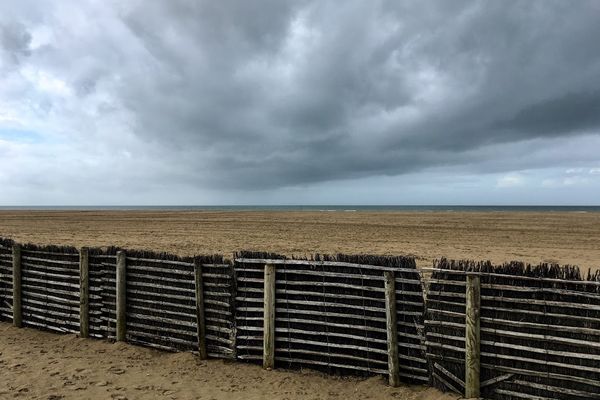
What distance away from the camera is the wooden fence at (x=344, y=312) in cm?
481

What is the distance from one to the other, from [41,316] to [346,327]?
606cm

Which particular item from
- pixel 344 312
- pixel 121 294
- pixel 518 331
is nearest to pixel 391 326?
pixel 344 312

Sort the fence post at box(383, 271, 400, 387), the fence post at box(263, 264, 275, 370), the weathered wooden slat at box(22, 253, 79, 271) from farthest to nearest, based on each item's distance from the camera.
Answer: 1. the weathered wooden slat at box(22, 253, 79, 271)
2. the fence post at box(263, 264, 275, 370)
3. the fence post at box(383, 271, 400, 387)

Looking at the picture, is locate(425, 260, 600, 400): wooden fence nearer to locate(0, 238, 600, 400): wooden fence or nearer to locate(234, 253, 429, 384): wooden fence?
locate(0, 238, 600, 400): wooden fence

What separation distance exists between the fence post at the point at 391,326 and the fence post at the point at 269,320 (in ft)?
5.34

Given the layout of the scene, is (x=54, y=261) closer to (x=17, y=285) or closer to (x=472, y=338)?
(x=17, y=285)

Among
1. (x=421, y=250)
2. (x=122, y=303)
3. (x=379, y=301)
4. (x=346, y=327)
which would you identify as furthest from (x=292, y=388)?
(x=421, y=250)

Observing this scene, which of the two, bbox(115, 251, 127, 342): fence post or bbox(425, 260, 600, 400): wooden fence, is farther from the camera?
bbox(115, 251, 127, 342): fence post

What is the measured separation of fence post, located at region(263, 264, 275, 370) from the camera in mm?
6172

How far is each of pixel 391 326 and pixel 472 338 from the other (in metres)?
0.99

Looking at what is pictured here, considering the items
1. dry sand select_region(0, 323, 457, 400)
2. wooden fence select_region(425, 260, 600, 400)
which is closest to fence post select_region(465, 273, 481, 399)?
wooden fence select_region(425, 260, 600, 400)

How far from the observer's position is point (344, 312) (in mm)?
5945

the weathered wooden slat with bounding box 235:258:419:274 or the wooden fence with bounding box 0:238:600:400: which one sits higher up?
the weathered wooden slat with bounding box 235:258:419:274

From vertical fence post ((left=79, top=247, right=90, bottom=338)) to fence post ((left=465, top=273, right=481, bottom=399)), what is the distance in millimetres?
6245
